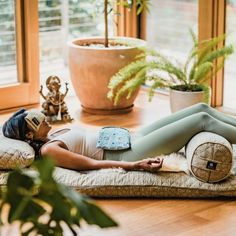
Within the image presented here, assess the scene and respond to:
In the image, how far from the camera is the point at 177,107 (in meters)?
4.19

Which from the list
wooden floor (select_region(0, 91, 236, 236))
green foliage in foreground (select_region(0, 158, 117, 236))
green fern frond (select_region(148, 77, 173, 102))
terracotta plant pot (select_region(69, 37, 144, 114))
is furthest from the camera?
terracotta plant pot (select_region(69, 37, 144, 114))

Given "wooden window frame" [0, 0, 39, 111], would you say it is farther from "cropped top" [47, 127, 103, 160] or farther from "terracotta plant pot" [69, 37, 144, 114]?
"cropped top" [47, 127, 103, 160]

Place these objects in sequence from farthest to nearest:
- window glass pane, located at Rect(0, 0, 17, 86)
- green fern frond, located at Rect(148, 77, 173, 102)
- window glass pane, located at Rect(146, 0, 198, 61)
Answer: window glass pane, located at Rect(146, 0, 198, 61) → window glass pane, located at Rect(0, 0, 17, 86) → green fern frond, located at Rect(148, 77, 173, 102)

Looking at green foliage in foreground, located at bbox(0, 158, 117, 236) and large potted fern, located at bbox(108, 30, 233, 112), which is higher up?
green foliage in foreground, located at bbox(0, 158, 117, 236)

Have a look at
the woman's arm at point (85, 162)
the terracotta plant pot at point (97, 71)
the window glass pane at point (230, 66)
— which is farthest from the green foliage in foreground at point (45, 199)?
the window glass pane at point (230, 66)

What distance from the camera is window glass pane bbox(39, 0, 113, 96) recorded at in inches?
193

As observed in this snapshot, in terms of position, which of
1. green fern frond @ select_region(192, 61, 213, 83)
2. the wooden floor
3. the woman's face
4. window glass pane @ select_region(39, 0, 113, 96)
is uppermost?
window glass pane @ select_region(39, 0, 113, 96)

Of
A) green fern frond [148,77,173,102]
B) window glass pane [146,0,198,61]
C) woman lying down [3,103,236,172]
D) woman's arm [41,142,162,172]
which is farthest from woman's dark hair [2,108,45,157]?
window glass pane [146,0,198,61]

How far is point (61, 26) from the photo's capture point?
16.5 ft

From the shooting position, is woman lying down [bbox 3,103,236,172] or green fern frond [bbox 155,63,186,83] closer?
woman lying down [bbox 3,103,236,172]

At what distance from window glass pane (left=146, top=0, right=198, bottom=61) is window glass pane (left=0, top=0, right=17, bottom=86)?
4.03 ft

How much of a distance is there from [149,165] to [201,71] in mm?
1404

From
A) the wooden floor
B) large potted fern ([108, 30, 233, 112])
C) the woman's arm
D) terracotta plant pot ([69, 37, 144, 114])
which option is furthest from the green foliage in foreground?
terracotta plant pot ([69, 37, 144, 114])

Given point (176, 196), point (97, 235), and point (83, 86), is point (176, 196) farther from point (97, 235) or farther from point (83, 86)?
point (83, 86)
